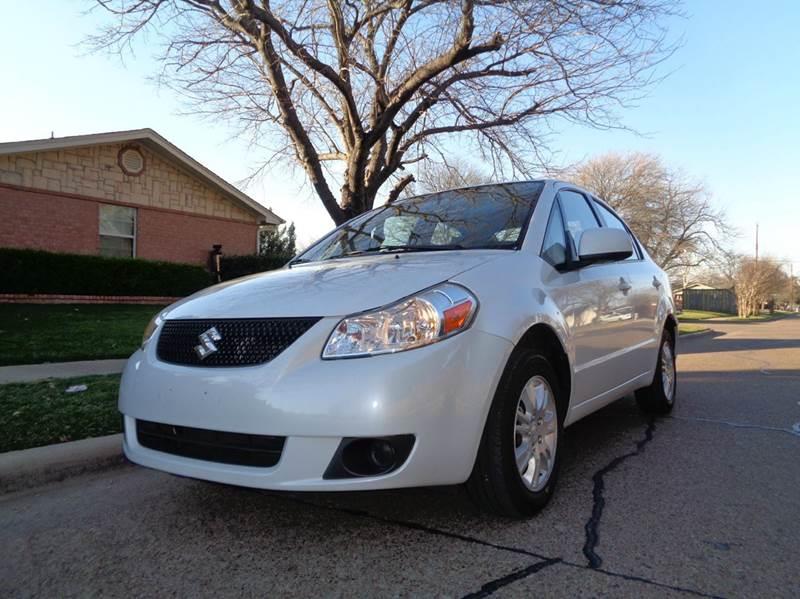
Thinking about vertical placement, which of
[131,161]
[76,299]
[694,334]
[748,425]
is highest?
[131,161]

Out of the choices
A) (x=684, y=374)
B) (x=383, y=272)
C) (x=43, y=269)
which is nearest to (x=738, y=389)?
(x=684, y=374)

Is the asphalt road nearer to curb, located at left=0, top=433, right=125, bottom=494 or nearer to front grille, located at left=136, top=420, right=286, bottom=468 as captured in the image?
curb, located at left=0, top=433, right=125, bottom=494

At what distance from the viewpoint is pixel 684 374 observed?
841 cm

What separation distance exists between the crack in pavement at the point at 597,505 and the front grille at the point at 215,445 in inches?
51.7

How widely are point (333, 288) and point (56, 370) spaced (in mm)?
5128

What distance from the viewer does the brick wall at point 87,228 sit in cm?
1389

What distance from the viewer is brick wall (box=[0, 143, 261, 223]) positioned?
14070 mm

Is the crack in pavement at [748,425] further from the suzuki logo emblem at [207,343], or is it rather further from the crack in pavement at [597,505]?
the suzuki logo emblem at [207,343]

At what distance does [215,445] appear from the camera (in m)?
2.43

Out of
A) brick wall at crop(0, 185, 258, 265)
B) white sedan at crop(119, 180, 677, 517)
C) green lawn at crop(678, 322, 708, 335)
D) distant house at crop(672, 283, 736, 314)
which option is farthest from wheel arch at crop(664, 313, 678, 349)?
distant house at crop(672, 283, 736, 314)

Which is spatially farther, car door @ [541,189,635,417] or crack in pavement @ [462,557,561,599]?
car door @ [541,189,635,417]

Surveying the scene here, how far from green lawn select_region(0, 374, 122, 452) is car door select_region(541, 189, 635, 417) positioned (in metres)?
3.07

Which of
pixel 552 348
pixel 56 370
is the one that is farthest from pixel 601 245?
pixel 56 370

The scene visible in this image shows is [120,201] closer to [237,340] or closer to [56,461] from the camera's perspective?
[56,461]
